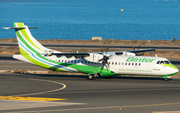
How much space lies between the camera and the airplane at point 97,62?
34.8 m

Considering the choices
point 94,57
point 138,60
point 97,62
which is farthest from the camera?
point 97,62

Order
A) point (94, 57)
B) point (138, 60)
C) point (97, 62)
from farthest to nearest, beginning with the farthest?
point (97, 62)
point (94, 57)
point (138, 60)

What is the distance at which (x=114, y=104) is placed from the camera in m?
22.1

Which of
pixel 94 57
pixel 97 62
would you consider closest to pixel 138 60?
pixel 97 62

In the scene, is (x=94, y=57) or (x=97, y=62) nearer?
(x=94, y=57)

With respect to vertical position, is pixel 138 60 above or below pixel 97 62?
above

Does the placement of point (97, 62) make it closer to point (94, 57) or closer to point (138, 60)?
point (94, 57)

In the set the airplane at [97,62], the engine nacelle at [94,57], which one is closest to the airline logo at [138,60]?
the airplane at [97,62]

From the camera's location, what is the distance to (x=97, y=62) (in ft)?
122

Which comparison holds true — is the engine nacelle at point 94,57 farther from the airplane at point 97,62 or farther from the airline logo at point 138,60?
the airline logo at point 138,60

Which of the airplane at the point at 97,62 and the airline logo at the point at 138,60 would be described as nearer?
the airplane at the point at 97,62

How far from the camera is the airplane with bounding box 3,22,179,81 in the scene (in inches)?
1369

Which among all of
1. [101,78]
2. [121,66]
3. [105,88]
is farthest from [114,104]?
[101,78]

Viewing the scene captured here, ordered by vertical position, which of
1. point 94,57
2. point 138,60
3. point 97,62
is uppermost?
point 94,57
